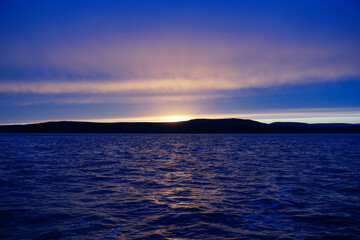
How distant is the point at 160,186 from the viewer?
20.2 m

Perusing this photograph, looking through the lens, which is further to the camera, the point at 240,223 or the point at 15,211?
the point at 15,211

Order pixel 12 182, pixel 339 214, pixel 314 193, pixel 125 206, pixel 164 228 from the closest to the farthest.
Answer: pixel 164 228, pixel 339 214, pixel 125 206, pixel 314 193, pixel 12 182

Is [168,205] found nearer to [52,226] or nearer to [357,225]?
[52,226]

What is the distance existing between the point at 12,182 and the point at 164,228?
15.9 metres

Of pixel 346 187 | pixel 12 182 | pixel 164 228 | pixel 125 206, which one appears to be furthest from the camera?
pixel 12 182

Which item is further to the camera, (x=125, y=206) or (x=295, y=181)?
(x=295, y=181)

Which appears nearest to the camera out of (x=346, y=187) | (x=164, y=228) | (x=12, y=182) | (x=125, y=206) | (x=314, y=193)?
(x=164, y=228)

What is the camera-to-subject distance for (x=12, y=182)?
20844 mm

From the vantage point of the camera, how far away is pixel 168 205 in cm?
1478

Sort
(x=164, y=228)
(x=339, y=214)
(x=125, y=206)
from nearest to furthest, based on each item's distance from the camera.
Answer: (x=164, y=228) < (x=339, y=214) < (x=125, y=206)

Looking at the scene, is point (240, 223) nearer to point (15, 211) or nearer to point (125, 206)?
point (125, 206)

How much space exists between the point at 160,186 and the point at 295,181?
11454 mm

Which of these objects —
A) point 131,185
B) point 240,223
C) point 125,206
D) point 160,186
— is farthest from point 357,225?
point 131,185

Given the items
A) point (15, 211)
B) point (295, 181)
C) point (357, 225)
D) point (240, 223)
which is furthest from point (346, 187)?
point (15, 211)
